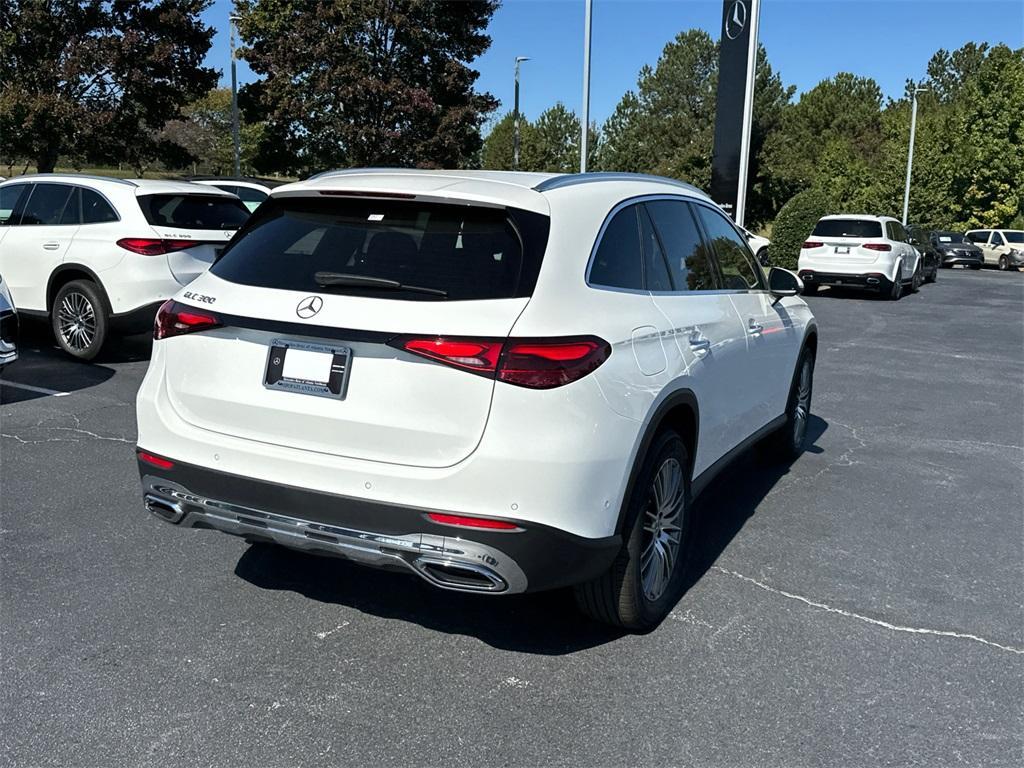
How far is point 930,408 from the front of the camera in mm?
8562

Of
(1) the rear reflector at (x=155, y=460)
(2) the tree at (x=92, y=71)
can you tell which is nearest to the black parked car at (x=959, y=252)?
(2) the tree at (x=92, y=71)

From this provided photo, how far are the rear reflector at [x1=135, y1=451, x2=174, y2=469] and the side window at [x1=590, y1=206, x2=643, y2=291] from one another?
1.69 meters

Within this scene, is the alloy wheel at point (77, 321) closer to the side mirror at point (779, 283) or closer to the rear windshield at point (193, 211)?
the rear windshield at point (193, 211)

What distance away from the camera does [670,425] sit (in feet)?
12.6

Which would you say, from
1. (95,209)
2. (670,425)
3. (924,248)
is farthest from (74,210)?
(924,248)

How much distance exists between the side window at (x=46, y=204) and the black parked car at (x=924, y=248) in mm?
18943

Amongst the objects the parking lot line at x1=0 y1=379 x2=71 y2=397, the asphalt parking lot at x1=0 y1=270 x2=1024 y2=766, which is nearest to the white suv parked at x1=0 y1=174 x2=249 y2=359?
the parking lot line at x1=0 y1=379 x2=71 y2=397

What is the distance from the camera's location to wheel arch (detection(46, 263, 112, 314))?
880 cm

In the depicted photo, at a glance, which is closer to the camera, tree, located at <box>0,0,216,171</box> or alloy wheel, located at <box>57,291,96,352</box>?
alloy wheel, located at <box>57,291,96,352</box>

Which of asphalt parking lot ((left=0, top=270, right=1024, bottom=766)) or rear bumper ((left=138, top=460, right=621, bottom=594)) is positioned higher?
rear bumper ((left=138, top=460, right=621, bottom=594))

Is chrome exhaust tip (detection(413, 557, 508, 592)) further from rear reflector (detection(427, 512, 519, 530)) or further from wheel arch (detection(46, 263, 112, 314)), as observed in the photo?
wheel arch (detection(46, 263, 112, 314))

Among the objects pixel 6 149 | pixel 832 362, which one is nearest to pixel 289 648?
pixel 832 362

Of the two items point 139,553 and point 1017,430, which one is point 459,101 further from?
point 139,553

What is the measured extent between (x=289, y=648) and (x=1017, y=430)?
6525mm
